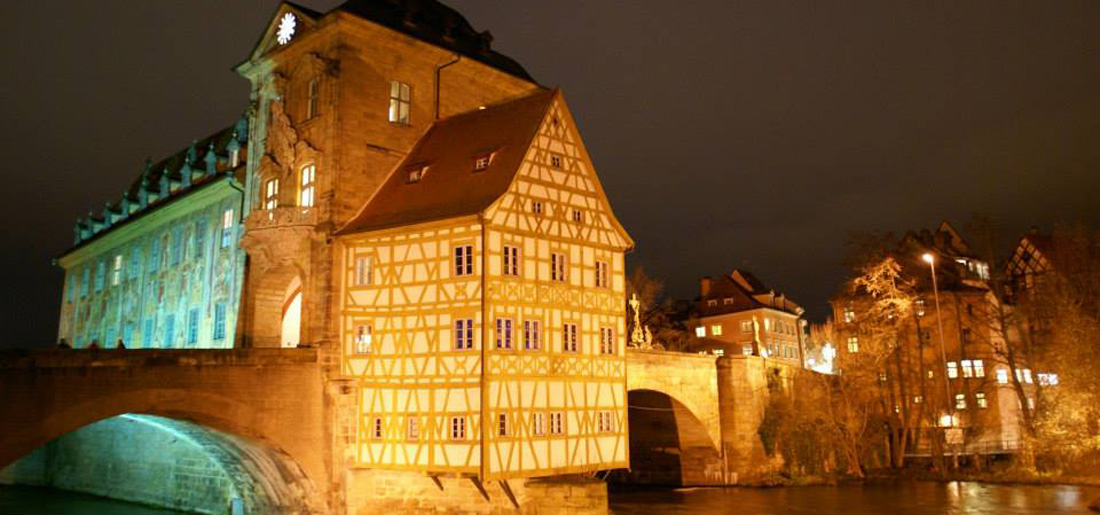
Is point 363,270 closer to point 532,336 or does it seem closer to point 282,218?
point 282,218

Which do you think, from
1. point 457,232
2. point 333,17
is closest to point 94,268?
point 333,17

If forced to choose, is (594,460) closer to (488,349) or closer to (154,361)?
(488,349)

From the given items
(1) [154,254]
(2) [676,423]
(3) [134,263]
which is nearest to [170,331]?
(1) [154,254]

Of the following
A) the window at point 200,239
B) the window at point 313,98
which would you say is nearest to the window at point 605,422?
the window at point 313,98

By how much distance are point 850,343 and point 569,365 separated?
2711cm

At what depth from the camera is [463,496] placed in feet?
86.6

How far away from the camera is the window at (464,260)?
26438 millimetres

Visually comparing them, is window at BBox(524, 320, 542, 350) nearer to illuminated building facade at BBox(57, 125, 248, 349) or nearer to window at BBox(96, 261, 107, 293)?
illuminated building facade at BBox(57, 125, 248, 349)

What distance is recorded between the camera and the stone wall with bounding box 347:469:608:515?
26375 millimetres

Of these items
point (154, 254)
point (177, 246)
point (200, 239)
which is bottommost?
point (200, 239)

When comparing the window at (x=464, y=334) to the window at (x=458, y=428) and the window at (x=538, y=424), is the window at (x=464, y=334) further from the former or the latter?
the window at (x=538, y=424)

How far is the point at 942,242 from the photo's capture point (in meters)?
60.7

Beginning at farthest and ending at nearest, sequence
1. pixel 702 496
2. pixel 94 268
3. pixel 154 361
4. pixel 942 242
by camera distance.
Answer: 1. pixel 942 242
2. pixel 94 268
3. pixel 702 496
4. pixel 154 361

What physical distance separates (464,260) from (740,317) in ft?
187
